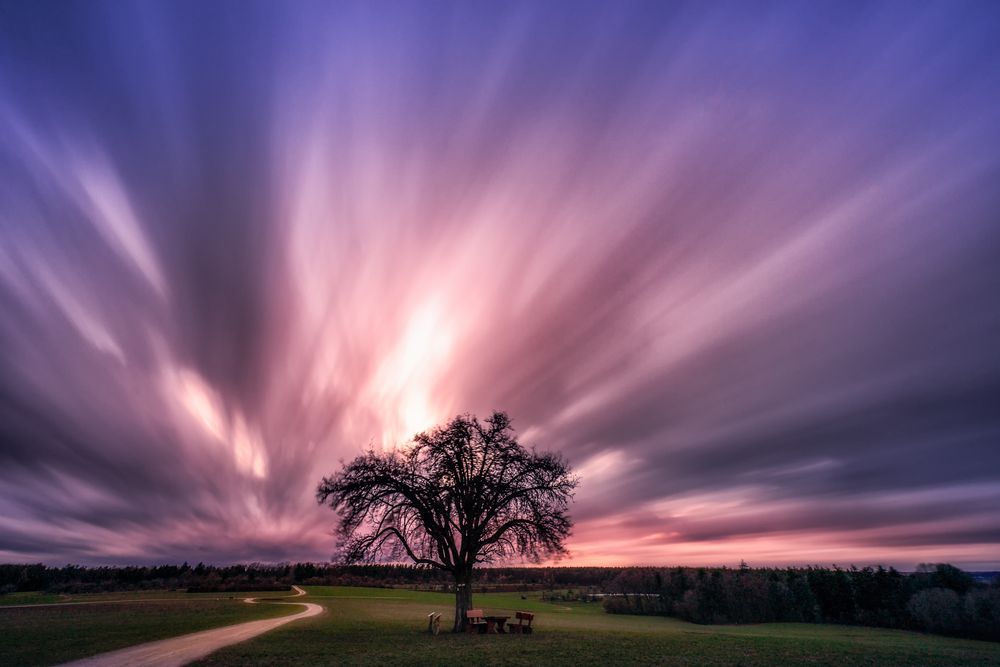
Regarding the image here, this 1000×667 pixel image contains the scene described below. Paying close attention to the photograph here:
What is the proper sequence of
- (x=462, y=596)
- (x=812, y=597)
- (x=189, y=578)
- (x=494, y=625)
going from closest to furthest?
(x=494, y=625) < (x=462, y=596) < (x=812, y=597) < (x=189, y=578)

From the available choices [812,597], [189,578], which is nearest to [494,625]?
[812,597]

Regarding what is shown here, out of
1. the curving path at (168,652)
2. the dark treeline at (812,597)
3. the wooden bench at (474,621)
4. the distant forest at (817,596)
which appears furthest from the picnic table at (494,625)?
the dark treeline at (812,597)

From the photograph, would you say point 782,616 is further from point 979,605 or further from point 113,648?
point 113,648

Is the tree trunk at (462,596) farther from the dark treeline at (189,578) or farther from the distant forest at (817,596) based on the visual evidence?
the dark treeline at (189,578)

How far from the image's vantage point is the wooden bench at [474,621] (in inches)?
1140

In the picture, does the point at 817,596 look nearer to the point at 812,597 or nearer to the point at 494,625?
the point at 812,597

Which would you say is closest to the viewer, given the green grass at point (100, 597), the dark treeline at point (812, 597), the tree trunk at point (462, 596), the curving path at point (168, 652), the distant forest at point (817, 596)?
the curving path at point (168, 652)

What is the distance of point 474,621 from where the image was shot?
29.3m

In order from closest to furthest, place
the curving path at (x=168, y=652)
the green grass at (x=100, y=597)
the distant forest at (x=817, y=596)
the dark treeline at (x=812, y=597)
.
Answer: the curving path at (x=168, y=652), the distant forest at (x=817, y=596), the green grass at (x=100, y=597), the dark treeline at (x=812, y=597)

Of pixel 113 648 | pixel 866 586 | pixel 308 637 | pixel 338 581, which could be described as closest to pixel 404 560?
pixel 308 637

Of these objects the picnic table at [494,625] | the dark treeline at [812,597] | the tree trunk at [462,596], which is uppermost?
the tree trunk at [462,596]

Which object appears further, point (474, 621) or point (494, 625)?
point (494, 625)

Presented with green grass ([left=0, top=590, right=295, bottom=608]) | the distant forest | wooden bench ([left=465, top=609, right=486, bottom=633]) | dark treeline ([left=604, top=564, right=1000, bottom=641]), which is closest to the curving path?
wooden bench ([left=465, top=609, right=486, bottom=633])

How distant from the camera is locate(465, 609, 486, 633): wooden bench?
2895cm
